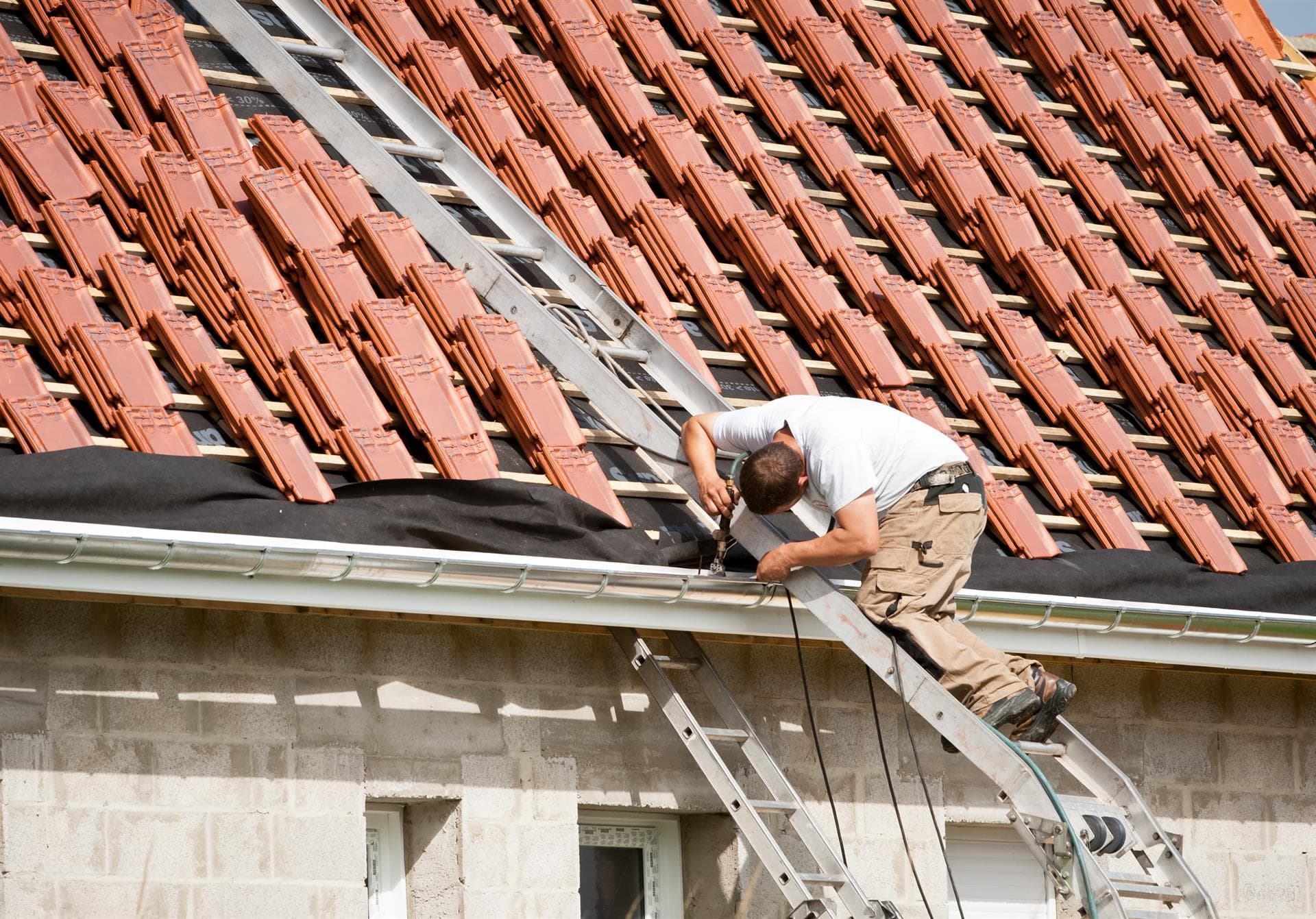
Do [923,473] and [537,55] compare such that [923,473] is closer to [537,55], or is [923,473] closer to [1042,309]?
[1042,309]

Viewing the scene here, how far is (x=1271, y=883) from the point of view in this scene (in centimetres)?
769

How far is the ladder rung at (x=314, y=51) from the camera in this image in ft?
26.4

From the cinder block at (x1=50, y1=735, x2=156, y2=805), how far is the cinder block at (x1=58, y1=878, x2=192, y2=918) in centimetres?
23

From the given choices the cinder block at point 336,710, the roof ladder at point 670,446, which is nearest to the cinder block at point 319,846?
the cinder block at point 336,710

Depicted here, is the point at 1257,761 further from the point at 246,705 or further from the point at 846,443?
the point at 246,705

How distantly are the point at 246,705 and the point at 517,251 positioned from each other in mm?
2218

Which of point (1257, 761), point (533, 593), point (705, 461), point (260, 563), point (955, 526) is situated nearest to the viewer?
point (260, 563)

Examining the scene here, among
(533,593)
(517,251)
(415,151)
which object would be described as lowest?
(533,593)

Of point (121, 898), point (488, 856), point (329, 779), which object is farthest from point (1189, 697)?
point (121, 898)

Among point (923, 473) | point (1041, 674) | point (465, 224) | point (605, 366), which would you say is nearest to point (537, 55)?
point (465, 224)

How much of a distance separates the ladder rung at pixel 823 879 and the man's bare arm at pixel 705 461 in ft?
3.91

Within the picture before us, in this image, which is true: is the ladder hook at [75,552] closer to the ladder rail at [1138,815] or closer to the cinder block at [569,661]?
the cinder block at [569,661]

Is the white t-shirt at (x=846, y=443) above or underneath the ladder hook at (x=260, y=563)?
above

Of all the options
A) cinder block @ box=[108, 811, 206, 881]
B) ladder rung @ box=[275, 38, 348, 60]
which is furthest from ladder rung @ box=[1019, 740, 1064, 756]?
ladder rung @ box=[275, 38, 348, 60]
